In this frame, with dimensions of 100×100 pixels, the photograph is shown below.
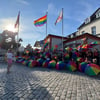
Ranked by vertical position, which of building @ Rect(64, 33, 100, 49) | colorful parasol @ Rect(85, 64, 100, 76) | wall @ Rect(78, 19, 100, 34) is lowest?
colorful parasol @ Rect(85, 64, 100, 76)

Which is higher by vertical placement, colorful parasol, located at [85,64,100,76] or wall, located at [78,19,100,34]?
wall, located at [78,19,100,34]

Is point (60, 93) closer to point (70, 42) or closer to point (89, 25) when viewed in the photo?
point (70, 42)

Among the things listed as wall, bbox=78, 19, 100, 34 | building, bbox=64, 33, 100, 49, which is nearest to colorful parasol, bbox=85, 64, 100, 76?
building, bbox=64, 33, 100, 49

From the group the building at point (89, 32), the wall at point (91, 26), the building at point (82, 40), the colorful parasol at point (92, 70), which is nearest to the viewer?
the colorful parasol at point (92, 70)

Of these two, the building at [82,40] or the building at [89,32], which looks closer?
the building at [82,40]

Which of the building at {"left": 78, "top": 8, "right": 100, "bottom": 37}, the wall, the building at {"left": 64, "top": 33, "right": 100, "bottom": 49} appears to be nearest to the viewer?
the building at {"left": 64, "top": 33, "right": 100, "bottom": 49}

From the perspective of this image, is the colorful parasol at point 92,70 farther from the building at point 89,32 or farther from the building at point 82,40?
the building at point 89,32

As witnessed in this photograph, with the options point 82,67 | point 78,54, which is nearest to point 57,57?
point 78,54

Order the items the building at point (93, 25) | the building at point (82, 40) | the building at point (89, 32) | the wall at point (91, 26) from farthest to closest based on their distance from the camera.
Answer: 1. the building at point (93, 25)
2. the wall at point (91, 26)
3. the building at point (89, 32)
4. the building at point (82, 40)

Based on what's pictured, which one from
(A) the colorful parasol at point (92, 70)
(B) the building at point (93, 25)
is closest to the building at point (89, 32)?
(B) the building at point (93, 25)

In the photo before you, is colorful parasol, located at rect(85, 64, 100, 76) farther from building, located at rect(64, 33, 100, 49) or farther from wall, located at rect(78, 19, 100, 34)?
wall, located at rect(78, 19, 100, 34)

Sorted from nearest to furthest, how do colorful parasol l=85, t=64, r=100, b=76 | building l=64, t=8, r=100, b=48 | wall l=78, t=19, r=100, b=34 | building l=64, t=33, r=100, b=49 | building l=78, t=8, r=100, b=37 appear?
colorful parasol l=85, t=64, r=100, b=76 < building l=64, t=33, r=100, b=49 < building l=64, t=8, r=100, b=48 < wall l=78, t=19, r=100, b=34 < building l=78, t=8, r=100, b=37

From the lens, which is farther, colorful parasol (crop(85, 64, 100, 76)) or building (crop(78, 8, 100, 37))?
building (crop(78, 8, 100, 37))

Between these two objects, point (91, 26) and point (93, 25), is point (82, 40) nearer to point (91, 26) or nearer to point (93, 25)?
point (93, 25)
